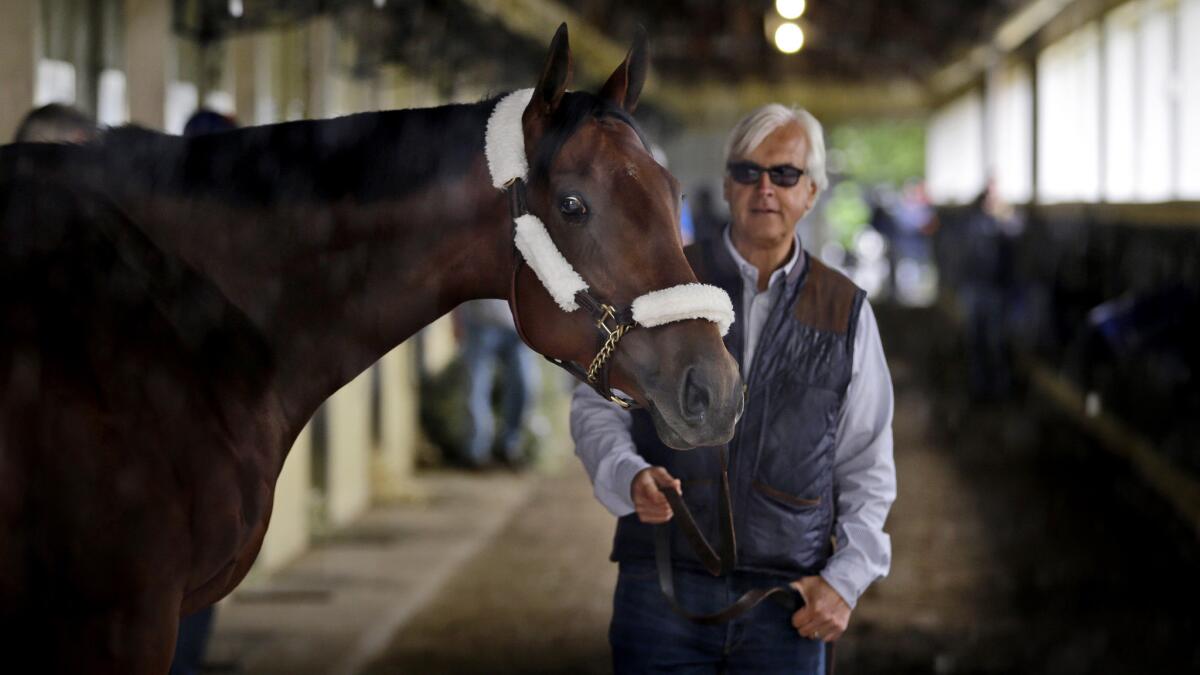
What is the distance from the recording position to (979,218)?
13383mm

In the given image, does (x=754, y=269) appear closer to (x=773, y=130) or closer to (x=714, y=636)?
(x=773, y=130)

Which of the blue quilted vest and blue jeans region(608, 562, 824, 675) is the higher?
the blue quilted vest

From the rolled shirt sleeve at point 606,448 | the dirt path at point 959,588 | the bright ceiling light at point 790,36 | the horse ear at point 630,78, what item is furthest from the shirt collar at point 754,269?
the bright ceiling light at point 790,36

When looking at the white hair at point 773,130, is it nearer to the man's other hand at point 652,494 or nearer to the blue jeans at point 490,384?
the man's other hand at point 652,494

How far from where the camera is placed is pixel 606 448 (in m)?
2.93

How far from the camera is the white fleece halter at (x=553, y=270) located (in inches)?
93.3

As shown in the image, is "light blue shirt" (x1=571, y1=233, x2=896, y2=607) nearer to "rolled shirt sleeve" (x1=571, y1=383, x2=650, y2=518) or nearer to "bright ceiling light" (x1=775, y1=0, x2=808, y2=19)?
"rolled shirt sleeve" (x1=571, y1=383, x2=650, y2=518)

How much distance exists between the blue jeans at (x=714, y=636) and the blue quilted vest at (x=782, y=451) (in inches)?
2.0

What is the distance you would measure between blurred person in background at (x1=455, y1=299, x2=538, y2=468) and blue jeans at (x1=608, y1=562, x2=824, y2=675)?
21.7 ft

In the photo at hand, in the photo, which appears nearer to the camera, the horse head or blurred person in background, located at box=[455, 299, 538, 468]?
the horse head

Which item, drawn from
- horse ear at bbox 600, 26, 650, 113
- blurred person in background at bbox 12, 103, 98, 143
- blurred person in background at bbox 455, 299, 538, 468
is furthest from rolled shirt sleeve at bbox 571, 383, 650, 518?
blurred person in background at bbox 455, 299, 538, 468

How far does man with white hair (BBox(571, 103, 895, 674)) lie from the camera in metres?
2.85

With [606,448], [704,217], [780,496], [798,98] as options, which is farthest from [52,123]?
[798,98]

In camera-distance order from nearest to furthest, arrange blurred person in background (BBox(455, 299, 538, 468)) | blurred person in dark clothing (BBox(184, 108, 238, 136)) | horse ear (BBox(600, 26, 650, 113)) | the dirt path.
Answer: horse ear (BBox(600, 26, 650, 113)) → blurred person in dark clothing (BBox(184, 108, 238, 136)) → the dirt path → blurred person in background (BBox(455, 299, 538, 468))
